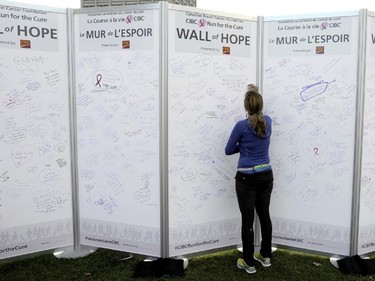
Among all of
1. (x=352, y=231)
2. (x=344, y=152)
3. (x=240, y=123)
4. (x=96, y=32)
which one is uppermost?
(x=96, y=32)

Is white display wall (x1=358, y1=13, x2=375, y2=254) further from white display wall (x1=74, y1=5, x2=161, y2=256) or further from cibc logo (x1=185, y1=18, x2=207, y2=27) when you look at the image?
white display wall (x1=74, y1=5, x2=161, y2=256)

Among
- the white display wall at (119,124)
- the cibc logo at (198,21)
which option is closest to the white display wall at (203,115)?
the cibc logo at (198,21)

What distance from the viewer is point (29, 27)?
3439mm

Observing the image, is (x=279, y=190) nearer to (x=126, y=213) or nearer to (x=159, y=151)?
(x=159, y=151)

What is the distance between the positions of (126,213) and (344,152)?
6.66 feet

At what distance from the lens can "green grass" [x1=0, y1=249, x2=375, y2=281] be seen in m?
3.32

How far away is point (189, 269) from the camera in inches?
137

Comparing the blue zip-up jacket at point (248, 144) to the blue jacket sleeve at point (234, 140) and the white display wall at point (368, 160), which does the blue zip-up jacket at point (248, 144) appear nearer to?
the blue jacket sleeve at point (234, 140)

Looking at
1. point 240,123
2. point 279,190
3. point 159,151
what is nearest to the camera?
point 240,123

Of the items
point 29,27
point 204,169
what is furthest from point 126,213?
point 29,27

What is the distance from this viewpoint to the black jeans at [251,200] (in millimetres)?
3305

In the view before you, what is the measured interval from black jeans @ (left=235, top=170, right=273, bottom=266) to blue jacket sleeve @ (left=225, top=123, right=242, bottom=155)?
210 mm

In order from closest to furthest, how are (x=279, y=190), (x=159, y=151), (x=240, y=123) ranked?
(x=240, y=123) < (x=159, y=151) < (x=279, y=190)

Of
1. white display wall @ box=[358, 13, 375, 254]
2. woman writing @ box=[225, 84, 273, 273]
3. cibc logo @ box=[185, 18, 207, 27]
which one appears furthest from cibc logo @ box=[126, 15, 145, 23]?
white display wall @ box=[358, 13, 375, 254]
